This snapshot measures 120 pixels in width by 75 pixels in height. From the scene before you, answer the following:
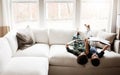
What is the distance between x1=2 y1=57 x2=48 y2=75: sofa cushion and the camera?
7.57ft

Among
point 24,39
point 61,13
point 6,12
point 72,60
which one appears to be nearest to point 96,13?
point 61,13

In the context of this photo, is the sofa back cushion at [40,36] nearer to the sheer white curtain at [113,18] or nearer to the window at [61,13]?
the window at [61,13]

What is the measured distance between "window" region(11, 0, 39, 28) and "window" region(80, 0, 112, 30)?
3.59 ft

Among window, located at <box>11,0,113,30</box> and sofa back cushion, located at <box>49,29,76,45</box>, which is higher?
window, located at <box>11,0,113,30</box>

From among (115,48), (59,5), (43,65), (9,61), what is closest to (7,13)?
(59,5)

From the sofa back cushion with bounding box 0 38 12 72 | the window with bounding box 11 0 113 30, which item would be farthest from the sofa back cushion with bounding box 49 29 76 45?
the sofa back cushion with bounding box 0 38 12 72

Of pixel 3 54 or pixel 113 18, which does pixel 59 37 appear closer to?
pixel 113 18

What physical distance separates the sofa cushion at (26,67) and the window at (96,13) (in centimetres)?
184

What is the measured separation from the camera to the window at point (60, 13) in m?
4.15

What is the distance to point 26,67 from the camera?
2443 millimetres

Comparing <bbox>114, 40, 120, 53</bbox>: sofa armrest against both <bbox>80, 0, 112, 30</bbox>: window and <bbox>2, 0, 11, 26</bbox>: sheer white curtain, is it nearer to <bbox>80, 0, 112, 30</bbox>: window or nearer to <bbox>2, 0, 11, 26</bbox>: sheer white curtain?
<bbox>80, 0, 112, 30</bbox>: window

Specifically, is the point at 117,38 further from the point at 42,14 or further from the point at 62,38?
the point at 42,14

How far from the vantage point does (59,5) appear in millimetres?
4160

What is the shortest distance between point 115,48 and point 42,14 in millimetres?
1797
